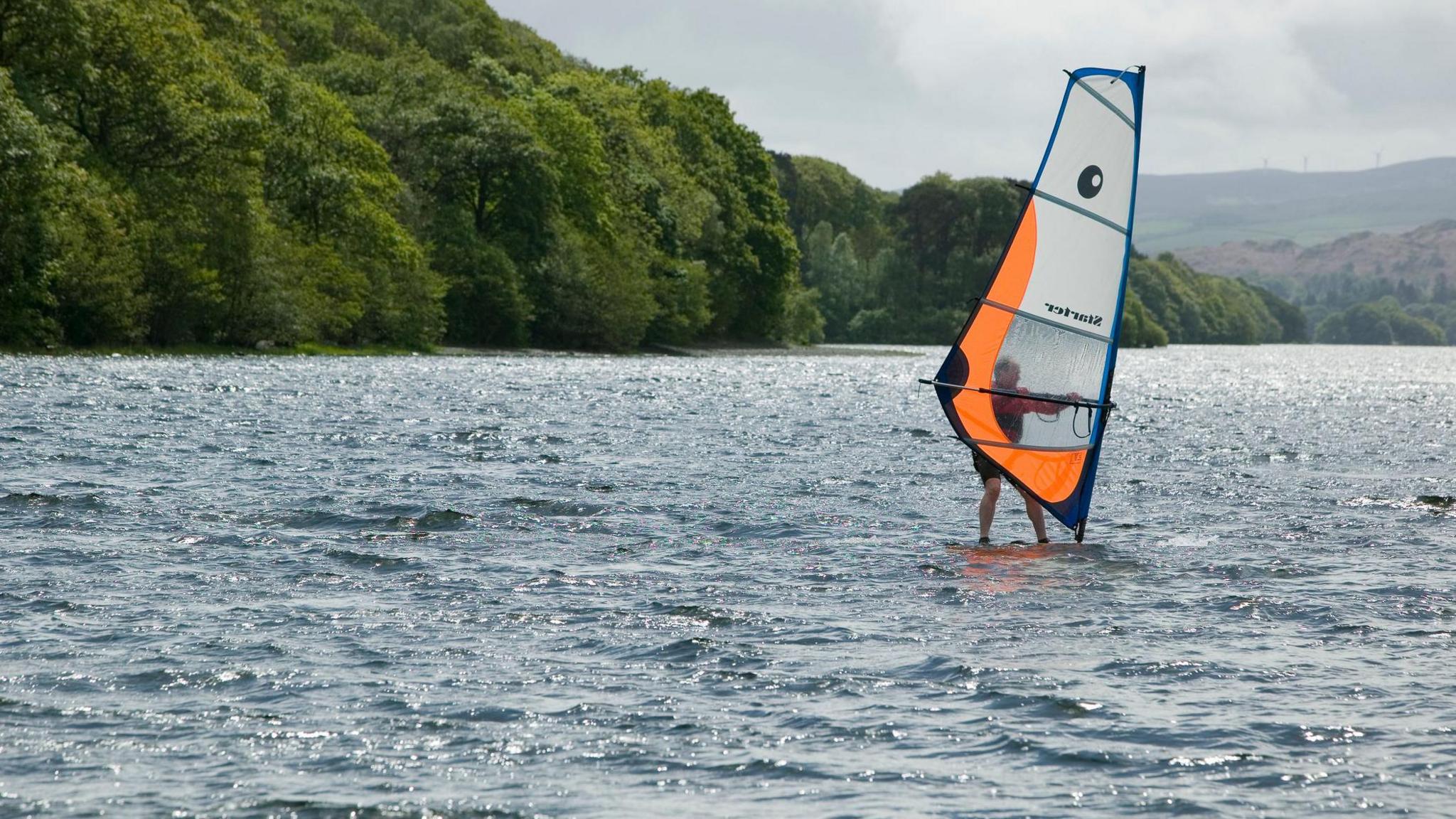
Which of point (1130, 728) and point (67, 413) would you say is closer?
point (1130, 728)

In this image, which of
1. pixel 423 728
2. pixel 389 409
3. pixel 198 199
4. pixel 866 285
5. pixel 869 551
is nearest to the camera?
pixel 423 728

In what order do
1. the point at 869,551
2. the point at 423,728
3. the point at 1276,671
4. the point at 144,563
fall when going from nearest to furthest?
the point at 423,728
the point at 1276,671
the point at 144,563
the point at 869,551

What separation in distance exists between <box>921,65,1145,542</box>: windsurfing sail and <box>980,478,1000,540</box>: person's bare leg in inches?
8.4

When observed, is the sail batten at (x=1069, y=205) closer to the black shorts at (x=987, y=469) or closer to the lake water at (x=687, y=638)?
the black shorts at (x=987, y=469)

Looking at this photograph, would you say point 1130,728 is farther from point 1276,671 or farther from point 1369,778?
point 1276,671

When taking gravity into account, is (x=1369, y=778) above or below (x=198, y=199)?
below

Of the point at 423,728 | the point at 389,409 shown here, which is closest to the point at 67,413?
the point at 389,409

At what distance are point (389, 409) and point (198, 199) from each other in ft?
101

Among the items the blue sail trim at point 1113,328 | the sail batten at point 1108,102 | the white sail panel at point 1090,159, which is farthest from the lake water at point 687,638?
the sail batten at point 1108,102

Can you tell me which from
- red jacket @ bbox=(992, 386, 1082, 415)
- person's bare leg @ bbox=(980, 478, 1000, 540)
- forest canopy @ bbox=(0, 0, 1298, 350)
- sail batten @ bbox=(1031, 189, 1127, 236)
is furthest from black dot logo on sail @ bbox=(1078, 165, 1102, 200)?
forest canopy @ bbox=(0, 0, 1298, 350)

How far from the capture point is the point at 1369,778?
1015 centimetres

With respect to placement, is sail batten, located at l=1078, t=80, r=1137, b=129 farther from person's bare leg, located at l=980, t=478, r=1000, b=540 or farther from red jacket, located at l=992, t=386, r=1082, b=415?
person's bare leg, located at l=980, t=478, r=1000, b=540

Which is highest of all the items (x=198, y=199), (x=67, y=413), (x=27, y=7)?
(x=27, y=7)

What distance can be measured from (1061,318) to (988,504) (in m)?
2.60
